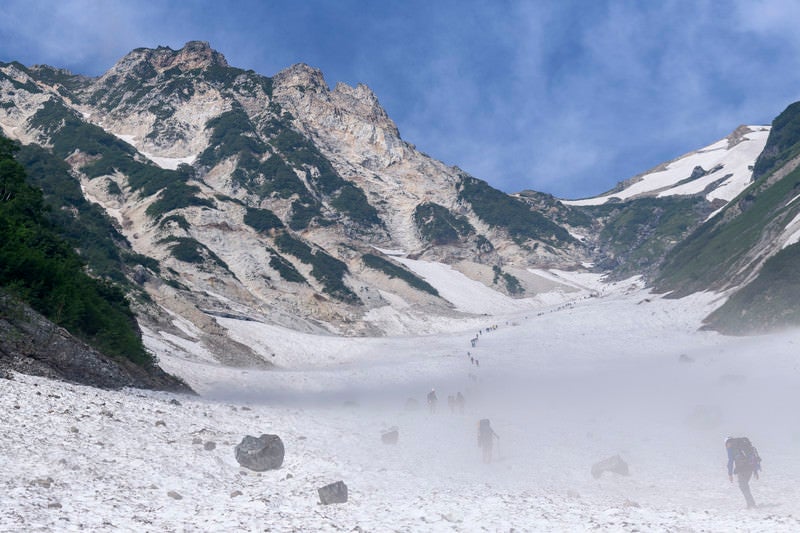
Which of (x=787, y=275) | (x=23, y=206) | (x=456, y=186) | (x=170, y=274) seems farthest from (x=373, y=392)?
(x=456, y=186)

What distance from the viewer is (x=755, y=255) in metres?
63.0

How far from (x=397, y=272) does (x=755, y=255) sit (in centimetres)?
6004

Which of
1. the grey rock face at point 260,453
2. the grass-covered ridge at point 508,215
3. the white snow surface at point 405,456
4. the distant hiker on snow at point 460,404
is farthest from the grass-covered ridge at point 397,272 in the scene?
the grey rock face at point 260,453

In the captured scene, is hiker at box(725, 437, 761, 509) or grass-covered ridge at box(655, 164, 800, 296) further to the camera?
grass-covered ridge at box(655, 164, 800, 296)

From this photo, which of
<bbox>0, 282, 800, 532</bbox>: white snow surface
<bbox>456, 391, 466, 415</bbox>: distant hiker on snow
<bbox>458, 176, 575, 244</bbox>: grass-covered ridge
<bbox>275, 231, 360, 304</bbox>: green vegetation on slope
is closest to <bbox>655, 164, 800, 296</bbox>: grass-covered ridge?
<bbox>0, 282, 800, 532</bbox>: white snow surface

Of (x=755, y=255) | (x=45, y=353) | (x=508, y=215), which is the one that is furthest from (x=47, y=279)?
(x=508, y=215)

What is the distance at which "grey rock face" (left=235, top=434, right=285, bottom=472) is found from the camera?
42.6 feet

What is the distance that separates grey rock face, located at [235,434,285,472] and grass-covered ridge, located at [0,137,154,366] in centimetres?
828

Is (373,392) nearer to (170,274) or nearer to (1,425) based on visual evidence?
(1,425)

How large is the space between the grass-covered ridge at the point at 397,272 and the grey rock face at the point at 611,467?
88832 millimetres

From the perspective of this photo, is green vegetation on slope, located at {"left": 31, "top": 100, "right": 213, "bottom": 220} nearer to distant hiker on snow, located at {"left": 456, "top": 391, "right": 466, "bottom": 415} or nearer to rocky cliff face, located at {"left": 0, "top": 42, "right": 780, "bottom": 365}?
rocky cliff face, located at {"left": 0, "top": 42, "right": 780, "bottom": 365}

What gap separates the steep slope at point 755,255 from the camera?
4934 centimetres

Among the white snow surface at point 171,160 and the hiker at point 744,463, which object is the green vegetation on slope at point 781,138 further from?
→ the white snow surface at point 171,160

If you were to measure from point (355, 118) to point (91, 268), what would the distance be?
150 meters
